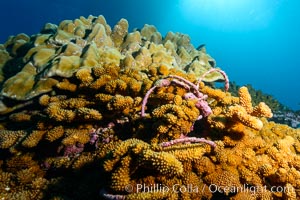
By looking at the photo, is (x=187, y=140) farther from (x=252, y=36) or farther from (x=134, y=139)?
(x=252, y=36)

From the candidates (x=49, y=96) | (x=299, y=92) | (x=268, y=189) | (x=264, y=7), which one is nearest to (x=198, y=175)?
(x=268, y=189)

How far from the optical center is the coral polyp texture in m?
1.98

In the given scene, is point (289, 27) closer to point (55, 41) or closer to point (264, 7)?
point (264, 7)

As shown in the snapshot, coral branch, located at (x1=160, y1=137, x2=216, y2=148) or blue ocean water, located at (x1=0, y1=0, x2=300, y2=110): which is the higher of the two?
blue ocean water, located at (x1=0, y1=0, x2=300, y2=110)

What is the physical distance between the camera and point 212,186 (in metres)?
2.10

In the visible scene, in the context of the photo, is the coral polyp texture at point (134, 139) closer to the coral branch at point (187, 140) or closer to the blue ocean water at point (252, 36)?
the coral branch at point (187, 140)

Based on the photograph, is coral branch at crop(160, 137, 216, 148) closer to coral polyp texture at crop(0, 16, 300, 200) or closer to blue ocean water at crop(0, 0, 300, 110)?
coral polyp texture at crop(0, 16, 300, 200)

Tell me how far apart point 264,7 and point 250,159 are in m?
144

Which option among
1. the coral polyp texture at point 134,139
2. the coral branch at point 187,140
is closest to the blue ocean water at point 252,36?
the coral polyp texture at point 134,139

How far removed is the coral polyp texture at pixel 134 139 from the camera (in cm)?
198

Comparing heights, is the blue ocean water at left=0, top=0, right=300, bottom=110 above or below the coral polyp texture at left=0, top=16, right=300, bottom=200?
Answer: above

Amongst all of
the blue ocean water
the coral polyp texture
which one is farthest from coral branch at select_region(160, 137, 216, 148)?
the blue ocean water

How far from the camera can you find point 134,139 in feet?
6.93

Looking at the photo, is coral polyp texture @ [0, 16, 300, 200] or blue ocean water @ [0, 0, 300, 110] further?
blue ocean water @ [0, 0, 300, 110]
